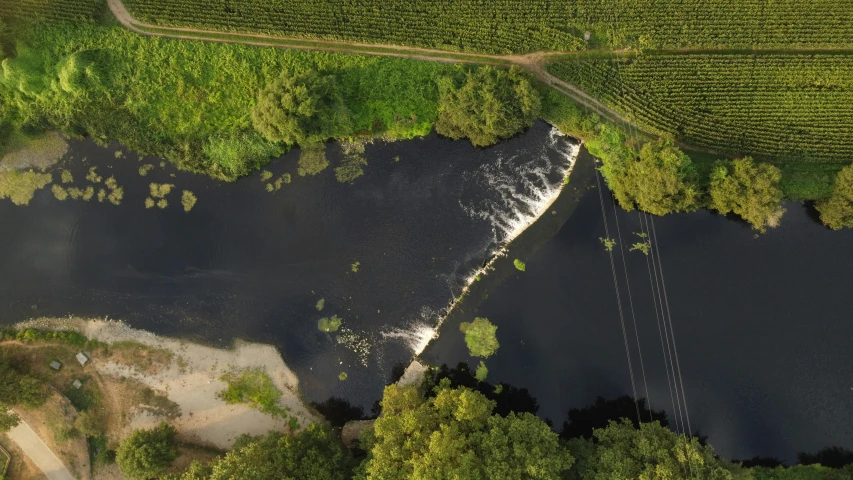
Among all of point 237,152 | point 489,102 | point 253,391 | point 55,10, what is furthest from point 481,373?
point 55,10

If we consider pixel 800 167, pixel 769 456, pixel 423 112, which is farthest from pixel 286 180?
pixel 769 456

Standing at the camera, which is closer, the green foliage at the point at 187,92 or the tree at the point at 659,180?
the tree at the point at 659,180

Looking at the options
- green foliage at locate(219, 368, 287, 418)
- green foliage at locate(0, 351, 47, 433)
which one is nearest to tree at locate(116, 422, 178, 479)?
green foliage at locate(219, 368, 287, 418)

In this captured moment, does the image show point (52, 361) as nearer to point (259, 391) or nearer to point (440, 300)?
point (259, 391)

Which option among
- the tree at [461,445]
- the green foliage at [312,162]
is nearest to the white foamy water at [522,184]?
the green foliage at [312,162]

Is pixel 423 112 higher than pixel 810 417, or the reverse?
pixel 423 112

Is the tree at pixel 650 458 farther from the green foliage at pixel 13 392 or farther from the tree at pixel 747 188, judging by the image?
the green foliage at pixel 13 392

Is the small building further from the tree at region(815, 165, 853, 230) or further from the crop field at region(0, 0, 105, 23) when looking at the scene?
the tree at region(815, 165, 853, 230)
